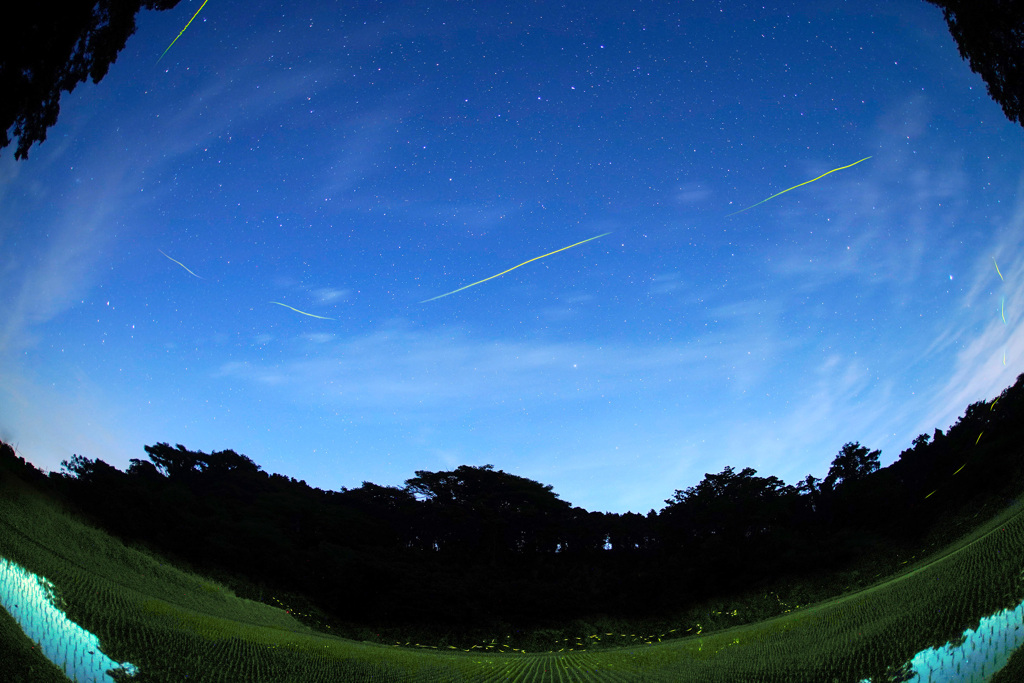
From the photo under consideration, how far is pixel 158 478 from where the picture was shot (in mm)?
8320

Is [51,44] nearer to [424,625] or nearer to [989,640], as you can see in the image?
[989,640]

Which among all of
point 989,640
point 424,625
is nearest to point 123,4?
point 989,640

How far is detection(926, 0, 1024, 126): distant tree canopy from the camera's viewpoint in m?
3.43

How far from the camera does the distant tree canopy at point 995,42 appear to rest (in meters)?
3.43

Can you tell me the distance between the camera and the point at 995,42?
12.0 feet

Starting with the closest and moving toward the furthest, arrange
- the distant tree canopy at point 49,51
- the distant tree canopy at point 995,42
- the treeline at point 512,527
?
the distant tree canopy at point 995,42, the distant tree canopy at point 49,51, the treeline at point 512,527

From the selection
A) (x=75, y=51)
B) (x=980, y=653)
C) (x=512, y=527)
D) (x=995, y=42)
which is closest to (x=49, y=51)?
(x=75, y=51)

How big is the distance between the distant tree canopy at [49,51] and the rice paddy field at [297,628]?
3.45m

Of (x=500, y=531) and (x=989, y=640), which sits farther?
(x=500, y=531)

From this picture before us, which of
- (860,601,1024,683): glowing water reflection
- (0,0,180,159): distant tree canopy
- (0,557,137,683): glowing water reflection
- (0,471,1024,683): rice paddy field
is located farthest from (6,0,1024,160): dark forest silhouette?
(860,601,1024,683): glowing water reflection

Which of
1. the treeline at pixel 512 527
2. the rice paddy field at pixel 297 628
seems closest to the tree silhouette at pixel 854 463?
the treeline at pixel 512 527

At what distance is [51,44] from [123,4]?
103 centimetres

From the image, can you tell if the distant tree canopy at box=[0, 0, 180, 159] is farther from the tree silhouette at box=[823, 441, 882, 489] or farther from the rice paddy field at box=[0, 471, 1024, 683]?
the tree silhouette at box=[823, 441, 882, 489]

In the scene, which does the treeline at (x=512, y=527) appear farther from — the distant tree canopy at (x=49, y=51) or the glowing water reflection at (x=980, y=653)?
the distant tree canopy at (x=49, y=51)
